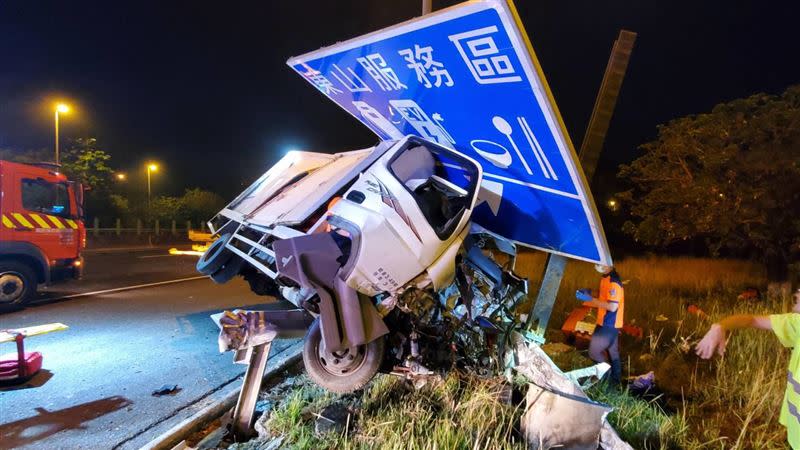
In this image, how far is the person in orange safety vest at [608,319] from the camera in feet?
17.6

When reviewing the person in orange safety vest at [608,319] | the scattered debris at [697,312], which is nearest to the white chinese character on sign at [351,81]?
the person in orange safety vest at [608,319]

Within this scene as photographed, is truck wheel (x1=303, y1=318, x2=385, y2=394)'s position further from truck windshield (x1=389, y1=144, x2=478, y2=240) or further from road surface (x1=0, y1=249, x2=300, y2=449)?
road surface (x1=0, y1=249, x2=300, y2=449)

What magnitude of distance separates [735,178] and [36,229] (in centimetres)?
1432

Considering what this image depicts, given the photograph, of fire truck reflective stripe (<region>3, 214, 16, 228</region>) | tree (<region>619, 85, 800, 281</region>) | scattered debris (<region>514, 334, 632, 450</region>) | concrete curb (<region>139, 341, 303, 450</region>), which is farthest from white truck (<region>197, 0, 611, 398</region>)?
tree (<region>619, 85, 800, 281</region>)

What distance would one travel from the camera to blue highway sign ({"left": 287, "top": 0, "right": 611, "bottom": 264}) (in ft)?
12.5

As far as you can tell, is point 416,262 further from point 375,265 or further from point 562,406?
point 562,406

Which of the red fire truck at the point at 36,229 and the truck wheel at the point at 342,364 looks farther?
the red fire truck at the point at 36,229

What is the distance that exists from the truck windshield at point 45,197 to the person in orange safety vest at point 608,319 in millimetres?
8741

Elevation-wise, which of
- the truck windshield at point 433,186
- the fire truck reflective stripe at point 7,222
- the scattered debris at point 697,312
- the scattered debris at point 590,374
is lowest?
the scattered debris at point 697,312

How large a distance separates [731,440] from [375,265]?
10.9ft

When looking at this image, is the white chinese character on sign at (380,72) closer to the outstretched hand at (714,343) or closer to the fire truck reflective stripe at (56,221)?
the outstretched hand at (714,343)

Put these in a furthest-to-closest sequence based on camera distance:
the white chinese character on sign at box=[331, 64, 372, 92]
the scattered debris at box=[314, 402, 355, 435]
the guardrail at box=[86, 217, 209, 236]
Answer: the guardrail at box=[86, 217, 209, 236] < the white chinese character on sign at box=[331, 64, 372, 92] < the scattered debris at box=[314, 402, 355, 435]

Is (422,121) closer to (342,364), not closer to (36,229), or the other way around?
(342,364)

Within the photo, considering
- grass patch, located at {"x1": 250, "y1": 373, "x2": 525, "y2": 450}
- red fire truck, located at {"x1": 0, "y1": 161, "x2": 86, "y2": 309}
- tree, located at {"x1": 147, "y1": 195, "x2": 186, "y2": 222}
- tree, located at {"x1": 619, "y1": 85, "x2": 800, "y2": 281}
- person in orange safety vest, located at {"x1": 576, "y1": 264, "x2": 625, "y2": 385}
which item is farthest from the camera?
tree, located at {"x1": 147, "y1": 195, "x2": 186, "y2": 222}
